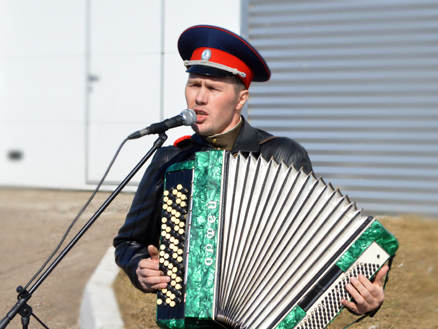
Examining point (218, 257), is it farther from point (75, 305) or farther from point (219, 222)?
point (75, 305)

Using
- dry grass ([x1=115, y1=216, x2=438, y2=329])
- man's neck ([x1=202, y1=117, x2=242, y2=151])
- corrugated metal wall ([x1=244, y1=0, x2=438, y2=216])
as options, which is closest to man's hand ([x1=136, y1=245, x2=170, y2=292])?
man's neck ([x1=202, y1=117, x2=242, y2=151])

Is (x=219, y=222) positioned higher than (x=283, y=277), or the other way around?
(x=219, y=222)

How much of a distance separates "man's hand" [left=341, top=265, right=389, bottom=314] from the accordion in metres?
0.03

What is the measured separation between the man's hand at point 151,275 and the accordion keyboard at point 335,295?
1.82ft

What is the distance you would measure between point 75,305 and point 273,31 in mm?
3057

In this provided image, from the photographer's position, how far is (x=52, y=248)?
513cm

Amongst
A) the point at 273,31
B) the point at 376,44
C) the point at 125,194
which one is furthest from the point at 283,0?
the point at 125,194

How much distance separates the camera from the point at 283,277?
2.17 metres

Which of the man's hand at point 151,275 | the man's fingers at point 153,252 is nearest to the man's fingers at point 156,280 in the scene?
the man's hand at point 151,275

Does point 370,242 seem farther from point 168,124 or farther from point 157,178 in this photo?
point 157,178

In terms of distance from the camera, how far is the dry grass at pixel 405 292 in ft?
14.0

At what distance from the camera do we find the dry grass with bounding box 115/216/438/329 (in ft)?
14.0

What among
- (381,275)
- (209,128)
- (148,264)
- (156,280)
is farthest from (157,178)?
(381,275)

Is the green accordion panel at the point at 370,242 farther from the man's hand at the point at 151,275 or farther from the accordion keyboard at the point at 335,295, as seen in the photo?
the man's hand at the point at 151,275
